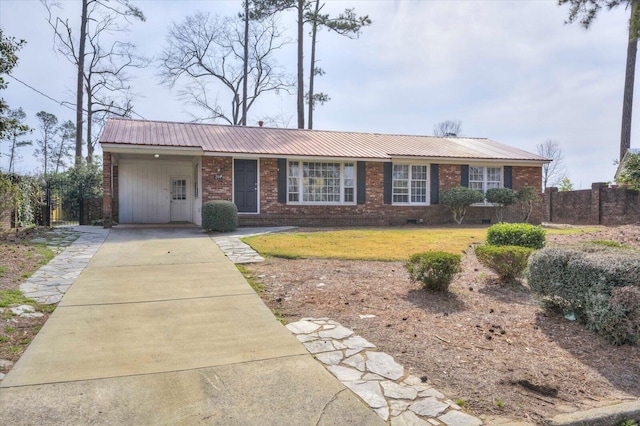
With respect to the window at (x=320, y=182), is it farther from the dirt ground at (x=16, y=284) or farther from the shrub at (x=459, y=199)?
the dirt ground at (x=16, y=284)

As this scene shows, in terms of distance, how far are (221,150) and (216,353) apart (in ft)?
36.2

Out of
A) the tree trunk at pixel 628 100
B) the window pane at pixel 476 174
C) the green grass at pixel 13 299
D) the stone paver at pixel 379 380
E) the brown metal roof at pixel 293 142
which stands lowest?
the stone paver at pixel 379 380

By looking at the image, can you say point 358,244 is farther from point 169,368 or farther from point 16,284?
point 169,368

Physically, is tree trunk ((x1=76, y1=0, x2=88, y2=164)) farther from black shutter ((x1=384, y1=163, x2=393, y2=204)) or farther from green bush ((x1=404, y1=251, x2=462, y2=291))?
green bush ((x1=404, y1=251, x2=462, y2=291))

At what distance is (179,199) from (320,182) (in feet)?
20.0

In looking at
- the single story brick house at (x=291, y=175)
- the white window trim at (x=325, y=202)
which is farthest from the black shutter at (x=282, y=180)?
the white window trim at (x=325, y=202)

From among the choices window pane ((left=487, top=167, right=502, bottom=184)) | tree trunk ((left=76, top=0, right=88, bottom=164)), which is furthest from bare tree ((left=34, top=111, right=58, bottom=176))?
window pane ((left=487, top=167, right=502, bottom=184))

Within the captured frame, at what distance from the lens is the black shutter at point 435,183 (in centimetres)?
1639

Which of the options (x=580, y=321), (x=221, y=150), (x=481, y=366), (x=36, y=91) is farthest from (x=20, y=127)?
(x=36, y=91)

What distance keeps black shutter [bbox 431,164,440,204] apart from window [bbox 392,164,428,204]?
0.89ft

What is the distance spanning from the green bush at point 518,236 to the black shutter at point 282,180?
863cm

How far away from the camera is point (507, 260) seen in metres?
5.93

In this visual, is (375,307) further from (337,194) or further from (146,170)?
(146,170)

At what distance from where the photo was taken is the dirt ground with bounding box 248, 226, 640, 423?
9.84 ft
